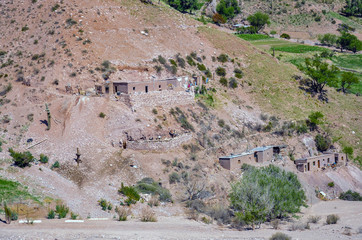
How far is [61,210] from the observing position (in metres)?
28.6

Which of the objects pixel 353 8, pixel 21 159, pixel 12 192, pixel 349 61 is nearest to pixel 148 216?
pixel 12 192

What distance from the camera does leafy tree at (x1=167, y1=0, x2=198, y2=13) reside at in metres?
78.8

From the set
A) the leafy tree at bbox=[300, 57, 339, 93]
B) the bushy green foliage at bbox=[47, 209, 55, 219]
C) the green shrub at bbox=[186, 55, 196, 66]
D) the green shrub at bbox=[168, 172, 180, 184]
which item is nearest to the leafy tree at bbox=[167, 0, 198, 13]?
the leafy tree at bbox=[300, 57, 339, 93]

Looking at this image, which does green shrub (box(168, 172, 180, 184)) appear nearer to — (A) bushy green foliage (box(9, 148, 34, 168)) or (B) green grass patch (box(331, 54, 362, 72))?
(A) bushy green foliage (box(9, 148, 34, 168))

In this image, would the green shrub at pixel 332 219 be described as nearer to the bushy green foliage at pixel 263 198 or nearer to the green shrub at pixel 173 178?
the bushy green foliage at pixel 263 198

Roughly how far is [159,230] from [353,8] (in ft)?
277

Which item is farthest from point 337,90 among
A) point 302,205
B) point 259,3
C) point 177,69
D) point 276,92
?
point 259,3

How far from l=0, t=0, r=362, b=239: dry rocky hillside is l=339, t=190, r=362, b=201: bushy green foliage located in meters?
0.92

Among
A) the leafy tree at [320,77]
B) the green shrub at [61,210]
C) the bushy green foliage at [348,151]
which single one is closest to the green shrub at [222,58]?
the leafy tree at [320,77]

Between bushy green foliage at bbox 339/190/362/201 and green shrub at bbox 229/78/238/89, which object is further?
green shrub at bbox 229/78/238/89

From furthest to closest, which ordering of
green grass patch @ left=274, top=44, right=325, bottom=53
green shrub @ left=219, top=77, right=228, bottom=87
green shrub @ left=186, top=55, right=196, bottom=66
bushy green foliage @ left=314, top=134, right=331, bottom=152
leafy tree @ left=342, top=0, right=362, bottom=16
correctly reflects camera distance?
1. leafy tree @ left=342, top=0, right=362, bottom=16
2. green grass patch @ left=274, top=44, right=325, bottom=53
3. green shrub @ left=219, top=77, right=228, bottom=87
4. green shrub @ left=186, top=55, right=196, bottom=66
5. bushy green foliage @ left=314, top=134, right=331, bottom=152

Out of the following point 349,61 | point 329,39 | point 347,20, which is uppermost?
point 329,39

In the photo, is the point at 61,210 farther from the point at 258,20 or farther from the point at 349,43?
the point at 349,43

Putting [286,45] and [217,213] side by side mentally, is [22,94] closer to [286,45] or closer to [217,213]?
[217,213]
